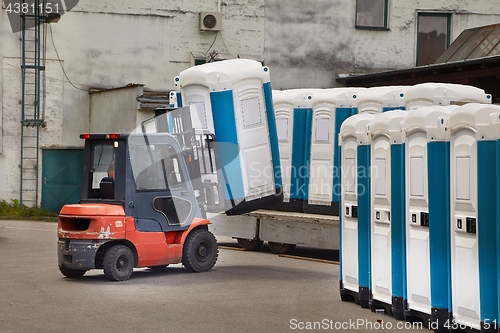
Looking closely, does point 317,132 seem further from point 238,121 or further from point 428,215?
point 428,215

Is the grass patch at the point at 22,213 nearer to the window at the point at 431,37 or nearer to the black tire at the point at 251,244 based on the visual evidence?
the black tire at the point at 251,244

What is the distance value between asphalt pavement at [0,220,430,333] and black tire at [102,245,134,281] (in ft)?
0.46

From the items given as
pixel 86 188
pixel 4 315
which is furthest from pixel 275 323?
pixel 86 188

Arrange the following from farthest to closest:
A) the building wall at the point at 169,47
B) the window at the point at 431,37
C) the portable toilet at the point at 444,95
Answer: the window at the point at 431,37 → the building wall at the point at 169,47 → the portable toilet at the point at 444,95

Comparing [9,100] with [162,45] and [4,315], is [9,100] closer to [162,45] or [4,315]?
[162,45]

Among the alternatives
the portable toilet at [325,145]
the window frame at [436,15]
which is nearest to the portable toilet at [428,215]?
the portable toilet at [325,145]

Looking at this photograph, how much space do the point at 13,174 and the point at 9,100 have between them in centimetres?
239

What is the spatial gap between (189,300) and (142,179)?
2.80 meters

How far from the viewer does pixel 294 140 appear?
17203 mm

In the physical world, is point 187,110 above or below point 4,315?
above

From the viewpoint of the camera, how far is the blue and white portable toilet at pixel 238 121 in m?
14.9

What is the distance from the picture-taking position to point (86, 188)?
1409 cm

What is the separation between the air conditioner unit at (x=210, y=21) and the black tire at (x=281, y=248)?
522 inches

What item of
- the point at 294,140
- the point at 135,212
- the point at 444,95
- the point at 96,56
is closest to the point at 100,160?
the point at 135,212
